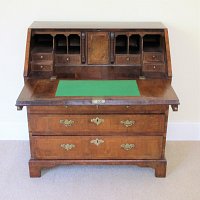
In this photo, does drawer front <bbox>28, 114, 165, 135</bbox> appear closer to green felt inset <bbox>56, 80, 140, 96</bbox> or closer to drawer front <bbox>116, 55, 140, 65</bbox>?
green felt inset <bbox>56, 80, 140, 96</bbox>

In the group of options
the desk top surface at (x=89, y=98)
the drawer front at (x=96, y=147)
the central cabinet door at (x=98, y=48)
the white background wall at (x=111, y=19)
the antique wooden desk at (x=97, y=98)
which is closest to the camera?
the desk top surface at (x=89, y=98)

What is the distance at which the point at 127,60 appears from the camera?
2.30m

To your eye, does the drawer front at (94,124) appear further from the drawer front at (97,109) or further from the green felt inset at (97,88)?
the green felt inset at (97,88)

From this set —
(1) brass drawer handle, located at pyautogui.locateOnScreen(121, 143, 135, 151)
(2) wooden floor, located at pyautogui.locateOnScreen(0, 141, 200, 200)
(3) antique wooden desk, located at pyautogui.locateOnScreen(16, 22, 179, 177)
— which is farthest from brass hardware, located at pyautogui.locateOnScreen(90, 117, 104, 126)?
(2) wooden floor, located at pyautogui.locateOnScreen(0, 141, 200, 200)

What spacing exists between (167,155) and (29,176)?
102cm

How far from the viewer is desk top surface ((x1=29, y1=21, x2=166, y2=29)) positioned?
2271 millimetres

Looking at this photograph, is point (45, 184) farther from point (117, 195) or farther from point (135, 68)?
point (135, 68)

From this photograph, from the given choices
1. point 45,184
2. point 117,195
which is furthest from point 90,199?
point 45,184

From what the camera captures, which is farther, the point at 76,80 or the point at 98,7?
the point at 98,7

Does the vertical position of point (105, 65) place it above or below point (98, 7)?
below

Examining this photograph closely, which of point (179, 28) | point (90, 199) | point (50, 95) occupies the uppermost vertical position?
point (179, 28)

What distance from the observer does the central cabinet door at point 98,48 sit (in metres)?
2.26

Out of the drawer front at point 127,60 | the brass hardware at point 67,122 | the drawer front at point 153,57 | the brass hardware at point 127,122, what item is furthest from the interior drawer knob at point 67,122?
the drawer front at point 153,57

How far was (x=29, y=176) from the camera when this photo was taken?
2293 mm
